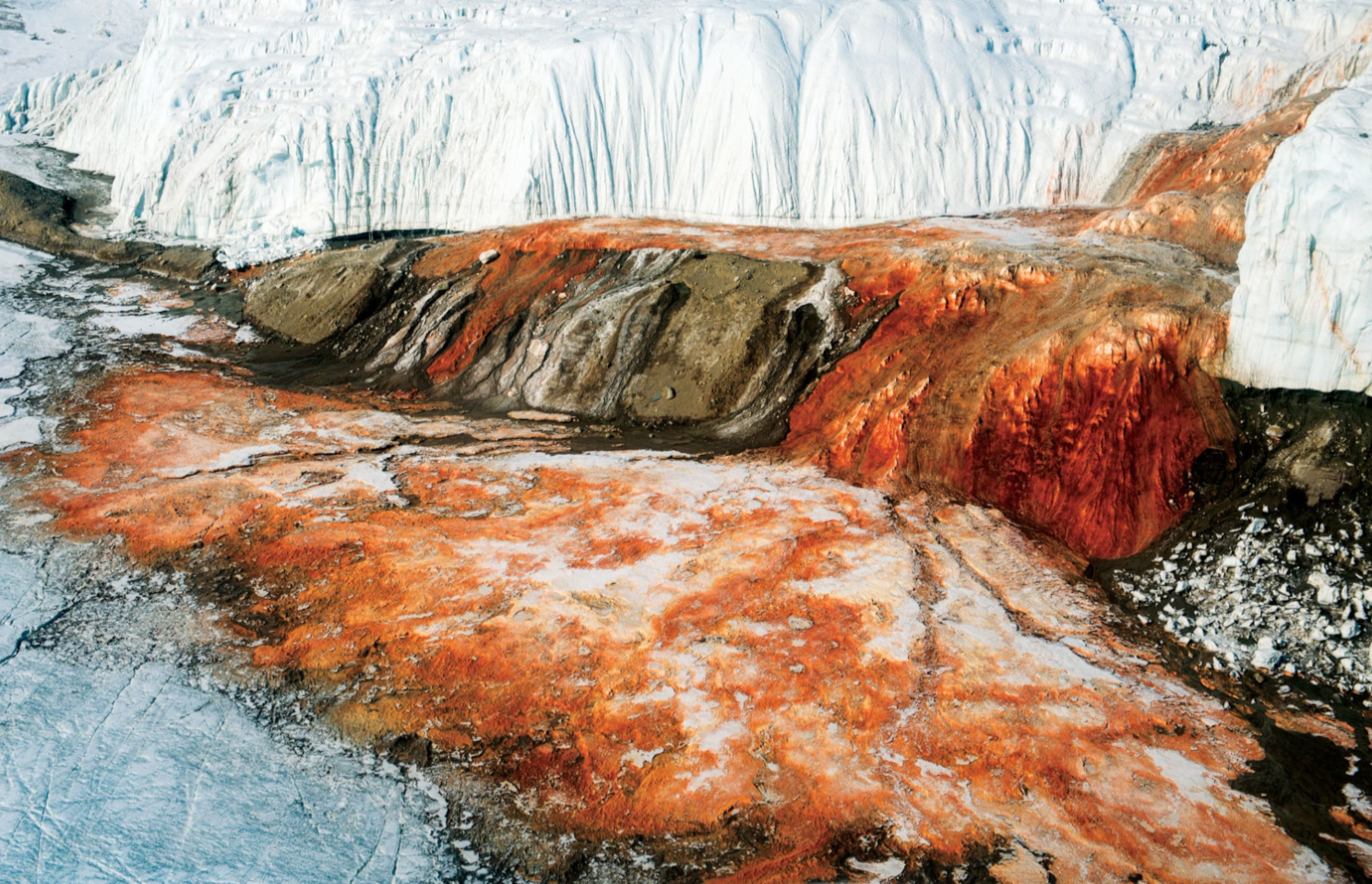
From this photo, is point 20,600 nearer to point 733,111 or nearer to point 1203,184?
point 733,111

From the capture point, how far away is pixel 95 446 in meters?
15.8

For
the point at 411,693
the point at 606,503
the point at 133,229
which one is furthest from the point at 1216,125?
the point at 133,229

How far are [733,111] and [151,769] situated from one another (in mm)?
22997

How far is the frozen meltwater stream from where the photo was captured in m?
7.73

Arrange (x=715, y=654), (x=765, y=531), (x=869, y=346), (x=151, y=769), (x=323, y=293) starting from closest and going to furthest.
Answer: (x=151, y=769) → (x=715, y=654) → (x=765, y=531) → (x=869, y=346) → (x=323, y=293)

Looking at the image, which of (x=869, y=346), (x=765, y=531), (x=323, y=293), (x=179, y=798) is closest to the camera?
(x=179, y=798)

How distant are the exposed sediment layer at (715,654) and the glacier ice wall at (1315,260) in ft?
14.8

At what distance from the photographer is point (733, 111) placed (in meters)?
25.8

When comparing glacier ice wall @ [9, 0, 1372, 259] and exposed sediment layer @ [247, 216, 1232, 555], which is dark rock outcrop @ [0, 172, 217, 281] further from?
exposed sediment layer @ [247, 216, 1232, 555]

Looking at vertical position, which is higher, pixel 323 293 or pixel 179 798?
pixel 323 293

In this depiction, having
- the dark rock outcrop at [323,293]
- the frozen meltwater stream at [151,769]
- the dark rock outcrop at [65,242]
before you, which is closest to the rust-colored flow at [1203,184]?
the frozen meltwater stream at [151,769]

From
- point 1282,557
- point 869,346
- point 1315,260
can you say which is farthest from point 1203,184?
point 1282,557

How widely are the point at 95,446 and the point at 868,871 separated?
15797 mm

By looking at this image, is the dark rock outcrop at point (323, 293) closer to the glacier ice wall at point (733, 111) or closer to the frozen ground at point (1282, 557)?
the glacier ice wall at point (733, 111)
